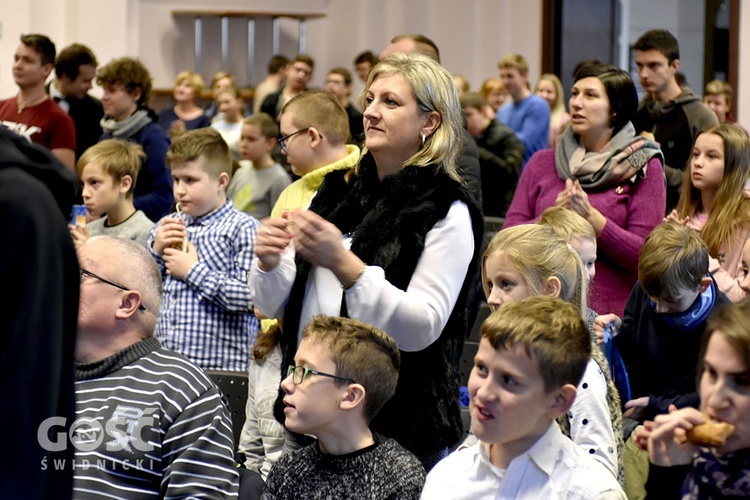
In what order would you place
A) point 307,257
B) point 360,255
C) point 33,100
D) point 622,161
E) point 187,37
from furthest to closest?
point 187,37 → point 33,100 → point 622,161 → point 360,255 → point 307,257

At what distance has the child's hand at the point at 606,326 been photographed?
347 cm

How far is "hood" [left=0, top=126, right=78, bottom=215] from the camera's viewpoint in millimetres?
1542

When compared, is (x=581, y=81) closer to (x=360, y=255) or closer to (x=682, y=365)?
(x=682, y=365)

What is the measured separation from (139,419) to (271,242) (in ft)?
1.65

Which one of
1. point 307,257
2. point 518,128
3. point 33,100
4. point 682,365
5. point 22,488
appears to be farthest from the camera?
point 518,128

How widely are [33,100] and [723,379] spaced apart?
488 centimetres

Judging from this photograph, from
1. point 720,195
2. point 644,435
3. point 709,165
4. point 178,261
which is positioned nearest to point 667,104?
point 709,165

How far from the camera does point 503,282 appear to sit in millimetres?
2869

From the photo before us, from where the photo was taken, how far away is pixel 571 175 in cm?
423

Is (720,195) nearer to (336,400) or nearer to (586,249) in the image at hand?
(586,249)

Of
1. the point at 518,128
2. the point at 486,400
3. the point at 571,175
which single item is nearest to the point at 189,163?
the point at 571,175

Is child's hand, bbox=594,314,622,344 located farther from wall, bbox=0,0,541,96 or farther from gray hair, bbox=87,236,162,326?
wall, bbox=0,0,541,96

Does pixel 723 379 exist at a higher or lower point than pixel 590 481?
higher

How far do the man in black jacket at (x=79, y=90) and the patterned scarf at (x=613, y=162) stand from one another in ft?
11.3
